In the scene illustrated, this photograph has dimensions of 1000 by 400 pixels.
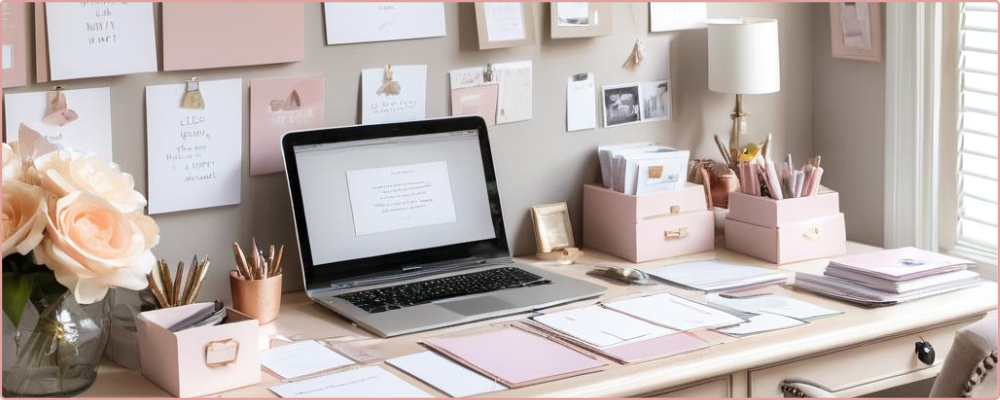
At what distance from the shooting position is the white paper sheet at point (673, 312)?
1.85 metres

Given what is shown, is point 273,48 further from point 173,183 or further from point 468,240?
point 468,240

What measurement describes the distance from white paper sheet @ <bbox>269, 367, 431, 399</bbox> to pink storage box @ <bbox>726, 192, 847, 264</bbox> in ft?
3.09

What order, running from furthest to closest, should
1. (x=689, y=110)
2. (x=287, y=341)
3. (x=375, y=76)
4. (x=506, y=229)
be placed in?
(x=689, y=110)
(x=506, y=229)
(x=375, y=76)
(x=287, y=341)

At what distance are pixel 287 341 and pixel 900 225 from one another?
1.37 metres

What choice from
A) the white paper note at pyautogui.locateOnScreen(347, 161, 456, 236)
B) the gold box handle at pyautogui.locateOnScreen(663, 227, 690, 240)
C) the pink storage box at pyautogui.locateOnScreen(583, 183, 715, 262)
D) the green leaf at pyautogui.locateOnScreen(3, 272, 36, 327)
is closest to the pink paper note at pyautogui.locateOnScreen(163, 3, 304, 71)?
the white paper note at pyautogui.locateOnScreen(347, 161, 456, 236)

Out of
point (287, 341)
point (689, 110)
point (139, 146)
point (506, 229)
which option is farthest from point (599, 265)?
point (139, 146)

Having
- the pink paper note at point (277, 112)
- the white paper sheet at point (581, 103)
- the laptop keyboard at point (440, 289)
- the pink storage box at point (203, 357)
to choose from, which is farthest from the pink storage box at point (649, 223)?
the pink storage box at point (203, 357)

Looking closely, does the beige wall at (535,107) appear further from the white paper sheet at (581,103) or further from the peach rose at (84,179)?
the peach rose at (84,179)

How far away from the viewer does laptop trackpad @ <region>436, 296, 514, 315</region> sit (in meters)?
1.91

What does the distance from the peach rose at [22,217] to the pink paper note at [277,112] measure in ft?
1.68

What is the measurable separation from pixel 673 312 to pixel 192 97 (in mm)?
874

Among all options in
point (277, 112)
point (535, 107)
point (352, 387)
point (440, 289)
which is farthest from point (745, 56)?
point (352, 387)

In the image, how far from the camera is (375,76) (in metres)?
2.12

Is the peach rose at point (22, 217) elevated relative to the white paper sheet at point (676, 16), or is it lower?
lower
